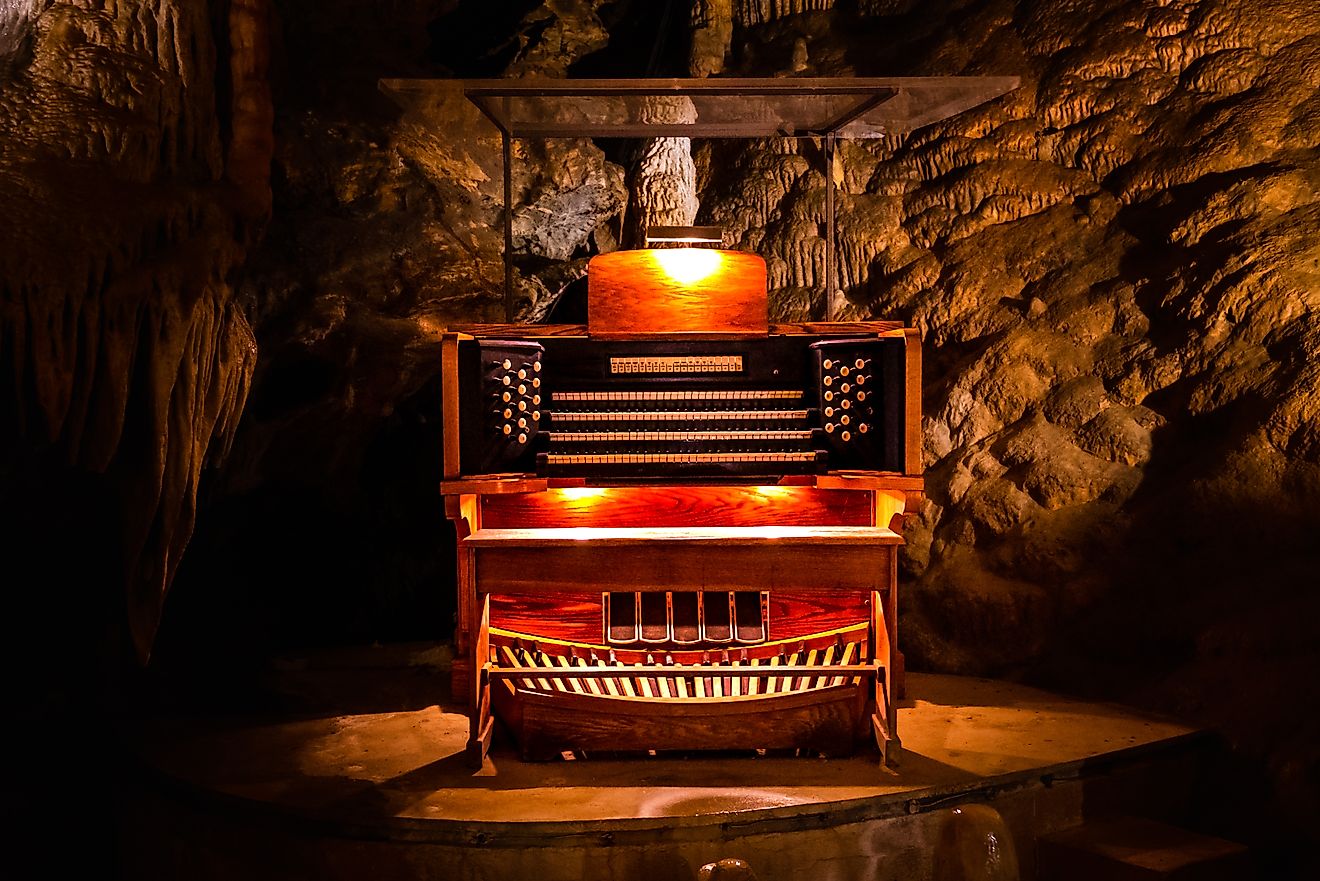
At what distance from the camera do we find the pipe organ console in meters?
4.57

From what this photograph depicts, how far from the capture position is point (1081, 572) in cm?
596

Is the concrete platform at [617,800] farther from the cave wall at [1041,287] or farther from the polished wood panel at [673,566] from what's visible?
the cave wall at [1041,287]

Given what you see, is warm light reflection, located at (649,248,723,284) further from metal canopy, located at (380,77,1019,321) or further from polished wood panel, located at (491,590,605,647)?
polished wood panel, located at (491,590,605,647)

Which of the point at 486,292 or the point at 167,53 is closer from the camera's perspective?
the point at 167,53

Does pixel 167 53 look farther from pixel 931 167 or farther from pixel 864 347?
pixel 931 167

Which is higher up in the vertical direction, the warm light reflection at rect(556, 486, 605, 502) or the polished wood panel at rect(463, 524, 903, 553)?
the warm light reflection at rect(556, 486, 605, 502)

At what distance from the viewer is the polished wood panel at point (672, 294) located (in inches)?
196

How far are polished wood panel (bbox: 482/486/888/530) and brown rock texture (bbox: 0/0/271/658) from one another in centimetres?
137

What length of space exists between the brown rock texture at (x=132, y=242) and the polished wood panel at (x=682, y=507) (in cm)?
137

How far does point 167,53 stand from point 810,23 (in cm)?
471

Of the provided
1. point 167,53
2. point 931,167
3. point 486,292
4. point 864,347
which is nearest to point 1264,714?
point 864,347

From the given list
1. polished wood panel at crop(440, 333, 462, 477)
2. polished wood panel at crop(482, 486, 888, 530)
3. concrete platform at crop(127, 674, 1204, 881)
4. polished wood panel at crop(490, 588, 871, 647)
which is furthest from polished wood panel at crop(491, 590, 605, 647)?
polished wood panel at crop(440, 333, 462, 477)

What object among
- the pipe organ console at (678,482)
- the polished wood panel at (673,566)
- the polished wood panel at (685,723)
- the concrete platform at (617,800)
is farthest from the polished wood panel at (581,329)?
the concrete platform at (617,800)

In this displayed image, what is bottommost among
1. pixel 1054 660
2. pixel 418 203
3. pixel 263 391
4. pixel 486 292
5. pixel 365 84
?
pixel 1054 660
